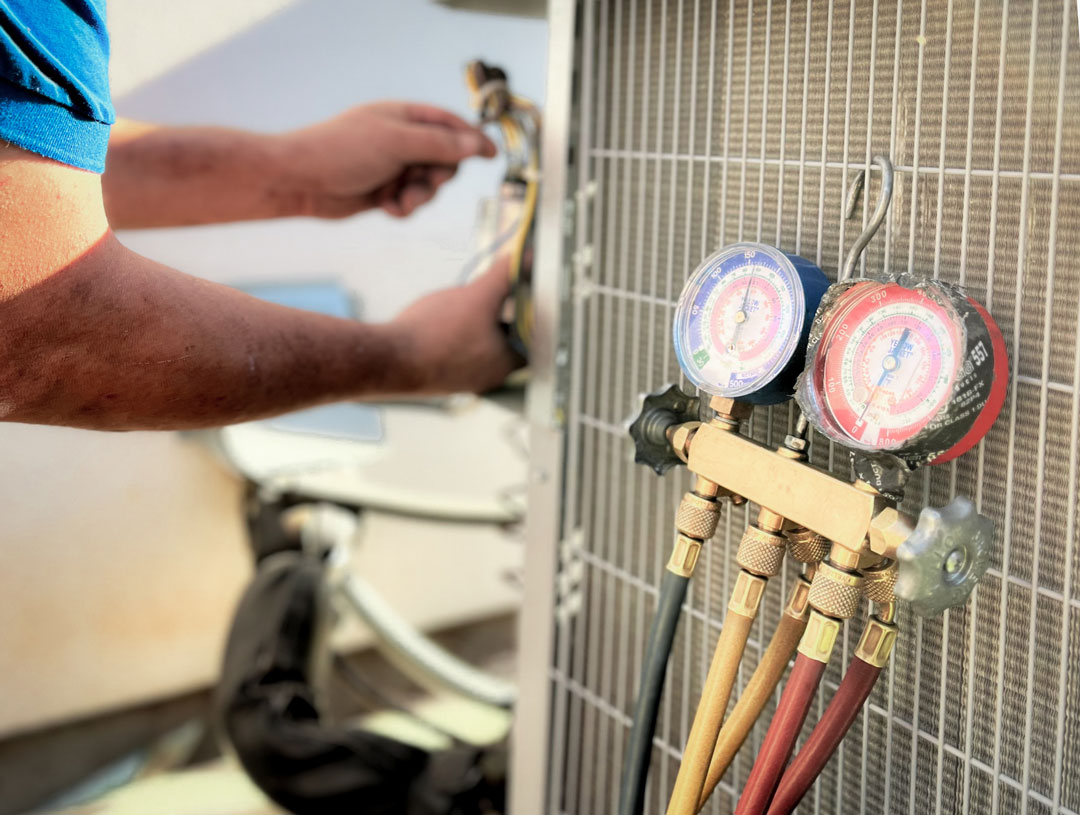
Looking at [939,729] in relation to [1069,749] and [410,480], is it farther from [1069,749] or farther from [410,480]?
[410,480]

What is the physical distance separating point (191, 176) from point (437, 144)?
0.25 metres

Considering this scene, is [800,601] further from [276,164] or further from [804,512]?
[276,164]

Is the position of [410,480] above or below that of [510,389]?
below

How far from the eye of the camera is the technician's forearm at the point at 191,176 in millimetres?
1050

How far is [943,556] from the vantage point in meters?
0.57

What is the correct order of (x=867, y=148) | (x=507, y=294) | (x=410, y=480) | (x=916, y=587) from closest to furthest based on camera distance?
(x=916, y=587)
(x=867, y=148)
(x=507, y=294)
(x=410, y=480)

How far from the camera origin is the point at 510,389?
106cm

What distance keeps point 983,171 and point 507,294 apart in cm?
50

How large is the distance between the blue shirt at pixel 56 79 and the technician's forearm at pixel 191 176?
40 centimetres

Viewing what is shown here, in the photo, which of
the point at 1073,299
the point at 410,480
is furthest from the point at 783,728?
the point at 410,480

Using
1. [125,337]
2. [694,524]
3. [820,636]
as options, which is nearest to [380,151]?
[125,337]

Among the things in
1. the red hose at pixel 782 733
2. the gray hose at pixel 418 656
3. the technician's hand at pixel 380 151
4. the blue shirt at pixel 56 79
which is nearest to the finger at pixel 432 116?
the technician's hand at pixel 380 151

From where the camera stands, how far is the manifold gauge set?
22.5 inches

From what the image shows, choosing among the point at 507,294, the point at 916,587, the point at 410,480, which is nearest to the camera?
the point at 916,587
